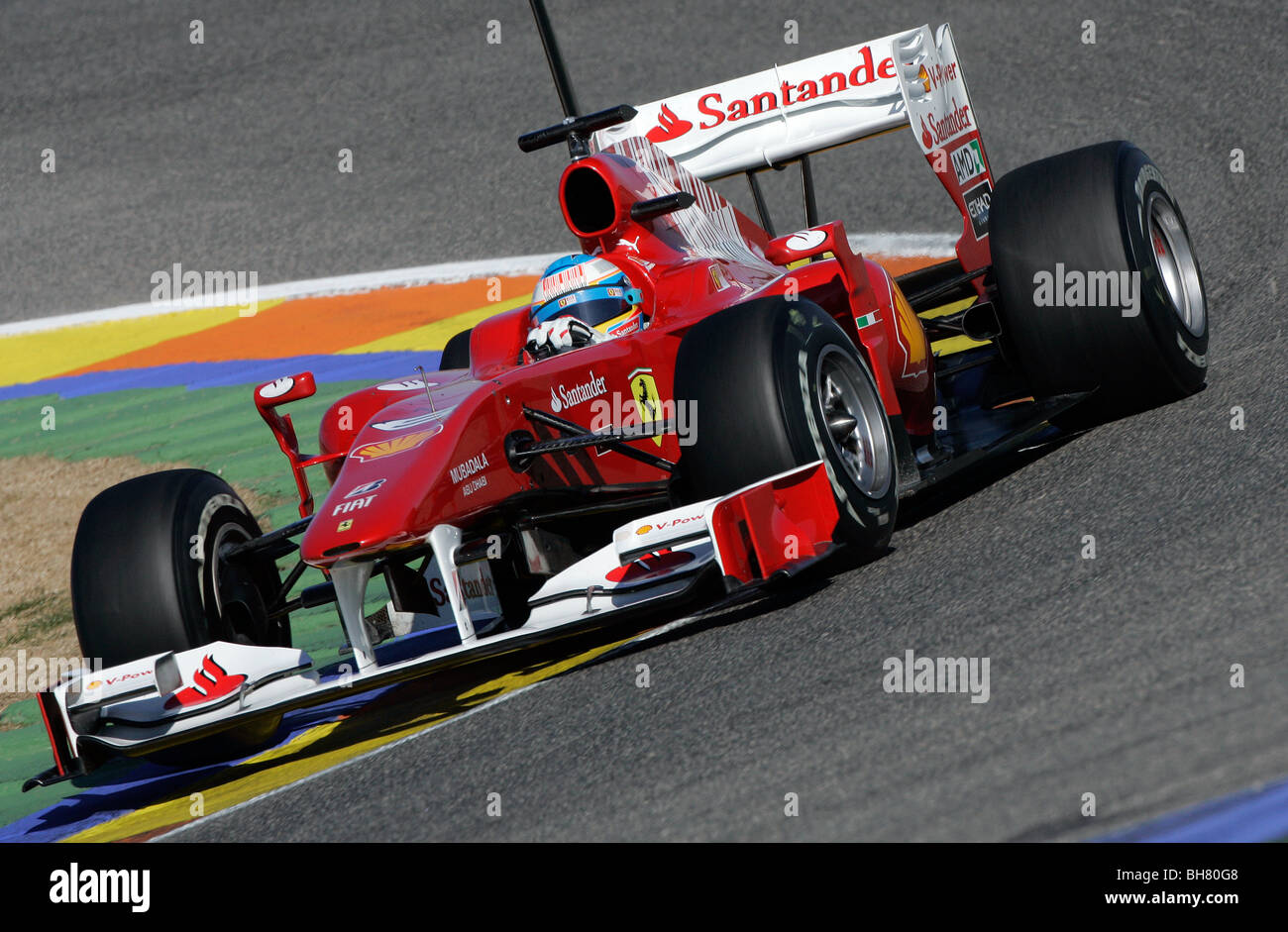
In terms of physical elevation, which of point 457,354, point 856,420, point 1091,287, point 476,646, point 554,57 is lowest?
point 476,646

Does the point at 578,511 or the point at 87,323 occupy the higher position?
the point at 87,323

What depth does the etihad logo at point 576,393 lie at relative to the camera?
5242 millimetres

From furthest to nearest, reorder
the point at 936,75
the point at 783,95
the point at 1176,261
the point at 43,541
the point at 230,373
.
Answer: the point at 230,373 → the point at 43,541 → the point at 783,95 → the point at 936,75 → the point at 1176,261

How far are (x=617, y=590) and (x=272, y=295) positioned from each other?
741cm

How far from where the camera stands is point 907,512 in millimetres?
Result: 5871

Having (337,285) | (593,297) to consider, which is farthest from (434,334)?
(593,297)

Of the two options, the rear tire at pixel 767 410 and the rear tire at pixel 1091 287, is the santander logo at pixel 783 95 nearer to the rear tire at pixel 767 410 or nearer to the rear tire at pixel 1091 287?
the rear tire at pixel 1091 287

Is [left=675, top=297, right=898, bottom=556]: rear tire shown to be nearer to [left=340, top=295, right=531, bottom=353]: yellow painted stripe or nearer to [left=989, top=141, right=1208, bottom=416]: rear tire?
[left=989, top=141, right=1208, bottom=416]: rear tire

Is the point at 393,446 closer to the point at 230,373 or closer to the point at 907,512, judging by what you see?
the point at 907,512

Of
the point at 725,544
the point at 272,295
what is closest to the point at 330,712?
the point at 725,544

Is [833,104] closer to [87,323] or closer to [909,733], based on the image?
[909,733]

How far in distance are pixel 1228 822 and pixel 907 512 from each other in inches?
122

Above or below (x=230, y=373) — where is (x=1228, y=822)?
below
